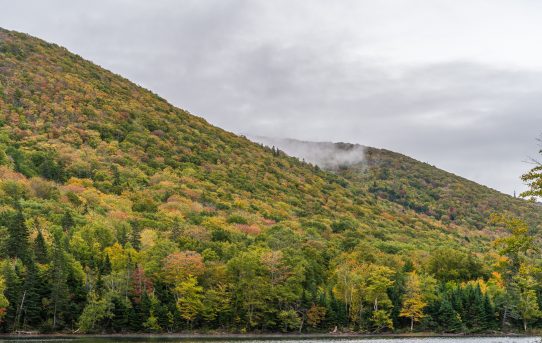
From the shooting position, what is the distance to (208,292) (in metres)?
107

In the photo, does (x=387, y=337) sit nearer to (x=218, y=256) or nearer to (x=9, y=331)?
(x=218, y=256)

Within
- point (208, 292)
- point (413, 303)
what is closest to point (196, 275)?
point (208, 292)

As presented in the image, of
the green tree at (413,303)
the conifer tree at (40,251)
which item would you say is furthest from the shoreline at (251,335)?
the conifer tree at (40,251)

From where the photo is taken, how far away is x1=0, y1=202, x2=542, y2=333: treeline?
99875 mm

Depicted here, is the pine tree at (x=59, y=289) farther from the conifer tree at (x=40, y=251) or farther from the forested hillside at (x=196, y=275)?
the conifer tree at (x=40, y=251)

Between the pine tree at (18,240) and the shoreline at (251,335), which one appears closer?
the shoreline at (251,335)

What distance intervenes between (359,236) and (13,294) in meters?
106

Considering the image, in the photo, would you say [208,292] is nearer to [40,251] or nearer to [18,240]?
[40,251]

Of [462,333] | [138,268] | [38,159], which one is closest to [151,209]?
[38,159]

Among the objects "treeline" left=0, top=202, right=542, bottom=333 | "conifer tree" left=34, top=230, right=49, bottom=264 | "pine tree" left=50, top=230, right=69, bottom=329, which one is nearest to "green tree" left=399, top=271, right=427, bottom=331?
Result: "treeline" left=0, top=202, right=542, bottom=333

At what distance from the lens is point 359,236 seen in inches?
7111

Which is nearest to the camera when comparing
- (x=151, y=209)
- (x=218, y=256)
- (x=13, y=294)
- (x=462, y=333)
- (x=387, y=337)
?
(x=13, y=294)

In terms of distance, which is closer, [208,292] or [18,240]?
[18,240]

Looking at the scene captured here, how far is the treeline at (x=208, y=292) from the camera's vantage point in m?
99.9
